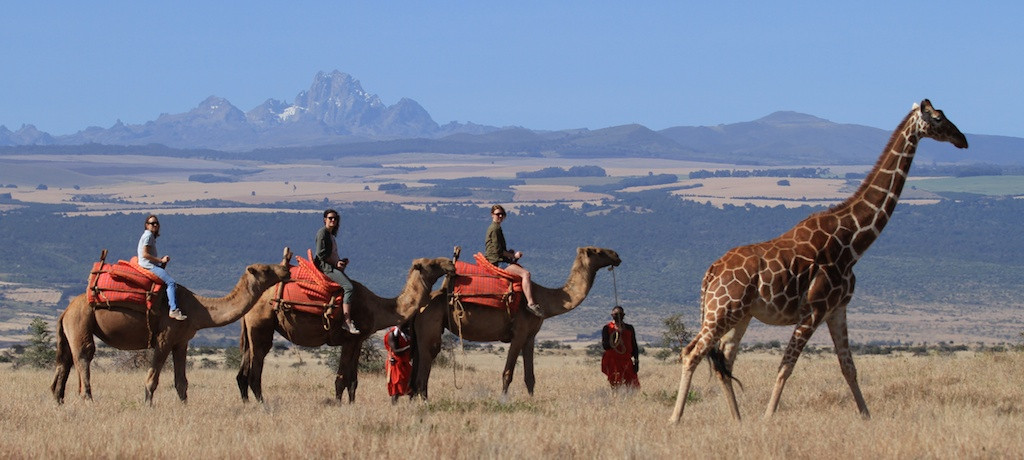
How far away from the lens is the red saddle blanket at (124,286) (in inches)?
733

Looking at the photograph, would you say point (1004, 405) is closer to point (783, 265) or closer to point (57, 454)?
point (783, 265)

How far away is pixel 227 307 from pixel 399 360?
2521 millimetres

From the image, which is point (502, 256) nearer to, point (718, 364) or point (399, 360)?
point (399, 360)

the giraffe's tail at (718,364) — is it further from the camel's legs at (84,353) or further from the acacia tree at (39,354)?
the acacia tree at (39,354)

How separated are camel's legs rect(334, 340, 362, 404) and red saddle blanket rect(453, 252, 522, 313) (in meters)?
1.44

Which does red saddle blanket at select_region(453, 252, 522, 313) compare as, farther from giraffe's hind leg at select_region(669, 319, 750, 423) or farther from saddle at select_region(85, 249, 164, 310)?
giraffe's hind leg at select_region(669, 319, 750, 423)

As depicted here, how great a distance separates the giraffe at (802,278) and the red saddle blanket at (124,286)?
626 centimetres

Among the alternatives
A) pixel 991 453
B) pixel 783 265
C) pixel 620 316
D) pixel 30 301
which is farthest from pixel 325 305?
pixel 30 301

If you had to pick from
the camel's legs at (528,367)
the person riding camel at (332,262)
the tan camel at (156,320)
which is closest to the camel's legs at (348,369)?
the person riding camel at (332,262)

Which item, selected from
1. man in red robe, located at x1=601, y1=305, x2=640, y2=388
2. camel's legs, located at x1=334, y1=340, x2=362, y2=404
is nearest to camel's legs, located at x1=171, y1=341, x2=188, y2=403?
camel's legs, located at x1=334, y1=340, x2=362, y2=404

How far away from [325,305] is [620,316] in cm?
423

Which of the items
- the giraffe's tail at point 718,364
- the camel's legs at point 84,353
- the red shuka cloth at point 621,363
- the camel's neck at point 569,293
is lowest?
the red shuka cloth at point 621,363

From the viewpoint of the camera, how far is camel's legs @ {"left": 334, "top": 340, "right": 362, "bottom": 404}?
19703 millimetres

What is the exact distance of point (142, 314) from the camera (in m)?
18.7
